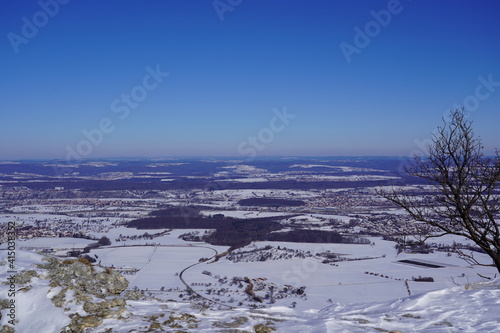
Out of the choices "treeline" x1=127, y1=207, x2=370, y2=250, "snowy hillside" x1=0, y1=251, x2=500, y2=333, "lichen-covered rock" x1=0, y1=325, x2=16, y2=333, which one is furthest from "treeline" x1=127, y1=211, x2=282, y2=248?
"lichen-covered rock" x1=0, y1=325, x2=16, y2=333

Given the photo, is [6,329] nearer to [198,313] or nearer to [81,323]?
[81,323]

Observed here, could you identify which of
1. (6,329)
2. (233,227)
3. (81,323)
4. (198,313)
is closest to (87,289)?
(81,323)

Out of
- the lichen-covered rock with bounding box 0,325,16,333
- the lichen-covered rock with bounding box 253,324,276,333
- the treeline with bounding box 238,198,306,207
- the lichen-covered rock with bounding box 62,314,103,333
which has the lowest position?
the treeline with bounding box 238,198,306,207

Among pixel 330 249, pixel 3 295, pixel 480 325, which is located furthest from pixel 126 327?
pixel 330 249

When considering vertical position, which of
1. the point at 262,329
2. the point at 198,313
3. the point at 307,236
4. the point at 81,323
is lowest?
the point at 307,236

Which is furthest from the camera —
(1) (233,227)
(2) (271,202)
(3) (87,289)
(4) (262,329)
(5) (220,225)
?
(2) (271,202)

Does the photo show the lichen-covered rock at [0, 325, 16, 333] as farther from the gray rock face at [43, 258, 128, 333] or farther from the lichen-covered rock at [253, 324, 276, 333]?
the lichen-covered rock at [253, 324, 276, 333]

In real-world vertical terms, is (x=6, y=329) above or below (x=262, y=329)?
above

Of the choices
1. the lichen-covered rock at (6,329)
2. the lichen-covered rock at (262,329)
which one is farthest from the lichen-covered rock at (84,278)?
the lichen-covered rock at (262,329)

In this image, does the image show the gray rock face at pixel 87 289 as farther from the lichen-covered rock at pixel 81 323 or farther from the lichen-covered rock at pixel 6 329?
the lichen-covered rock at pixel 6 329
